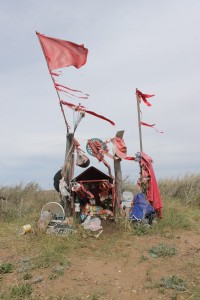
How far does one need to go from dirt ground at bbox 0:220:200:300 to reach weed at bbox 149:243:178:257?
7 cm

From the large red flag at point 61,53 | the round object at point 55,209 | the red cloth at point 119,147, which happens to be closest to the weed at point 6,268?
the round object at point 55,209

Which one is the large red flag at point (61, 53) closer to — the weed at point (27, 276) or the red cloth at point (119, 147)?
the red cloth at point (119, 147)

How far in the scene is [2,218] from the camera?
39.7 feet

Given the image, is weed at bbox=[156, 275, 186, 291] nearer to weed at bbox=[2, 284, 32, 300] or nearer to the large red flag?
weed at bbox=[2, 284, 32, 300]

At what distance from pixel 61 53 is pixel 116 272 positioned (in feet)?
16.5

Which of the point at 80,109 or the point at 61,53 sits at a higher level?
the point at 61,53

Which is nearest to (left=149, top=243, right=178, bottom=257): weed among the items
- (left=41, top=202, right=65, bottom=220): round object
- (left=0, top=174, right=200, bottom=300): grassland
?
(left=0, top=174, right=200, bottom=300): grassland

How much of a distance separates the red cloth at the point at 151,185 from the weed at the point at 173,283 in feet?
10.6

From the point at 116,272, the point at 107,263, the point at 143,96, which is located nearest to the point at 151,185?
the point at 143,96

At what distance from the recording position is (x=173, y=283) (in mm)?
5961

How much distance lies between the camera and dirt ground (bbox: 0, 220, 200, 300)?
227 inches

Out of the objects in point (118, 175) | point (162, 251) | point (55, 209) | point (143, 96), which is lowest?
point (162, 251)

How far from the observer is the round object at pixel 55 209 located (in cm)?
888

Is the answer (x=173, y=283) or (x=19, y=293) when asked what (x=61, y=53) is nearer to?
(x=19, y=293)
